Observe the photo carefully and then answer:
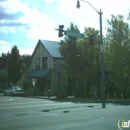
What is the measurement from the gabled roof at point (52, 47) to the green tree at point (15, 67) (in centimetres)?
532

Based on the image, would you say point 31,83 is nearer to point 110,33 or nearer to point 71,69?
point 71,69

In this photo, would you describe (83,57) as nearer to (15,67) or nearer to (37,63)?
(37,63)

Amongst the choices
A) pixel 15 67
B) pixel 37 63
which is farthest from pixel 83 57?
pixel 15 67

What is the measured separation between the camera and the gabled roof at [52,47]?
43.8 metres

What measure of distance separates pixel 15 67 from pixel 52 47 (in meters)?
7.25

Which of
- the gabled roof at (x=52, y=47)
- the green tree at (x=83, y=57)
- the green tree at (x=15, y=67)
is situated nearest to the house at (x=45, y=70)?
the gabled roof at (x=52, y=47)

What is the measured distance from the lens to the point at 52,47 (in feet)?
151

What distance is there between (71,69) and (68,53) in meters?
2.34

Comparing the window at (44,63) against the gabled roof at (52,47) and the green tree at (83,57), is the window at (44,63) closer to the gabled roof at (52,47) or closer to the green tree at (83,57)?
the gabled roof at (52,47)

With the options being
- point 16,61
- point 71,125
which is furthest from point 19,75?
point 71,125

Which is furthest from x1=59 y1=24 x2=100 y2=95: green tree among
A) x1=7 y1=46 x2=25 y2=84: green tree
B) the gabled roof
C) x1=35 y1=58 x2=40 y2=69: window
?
x1=7 y1=46 x2=25 y2=84: green tree

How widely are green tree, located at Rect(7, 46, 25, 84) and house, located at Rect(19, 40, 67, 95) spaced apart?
4.73ft

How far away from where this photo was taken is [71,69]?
37.0m

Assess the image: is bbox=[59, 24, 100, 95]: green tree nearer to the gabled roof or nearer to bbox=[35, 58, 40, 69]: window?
the gabled roof
